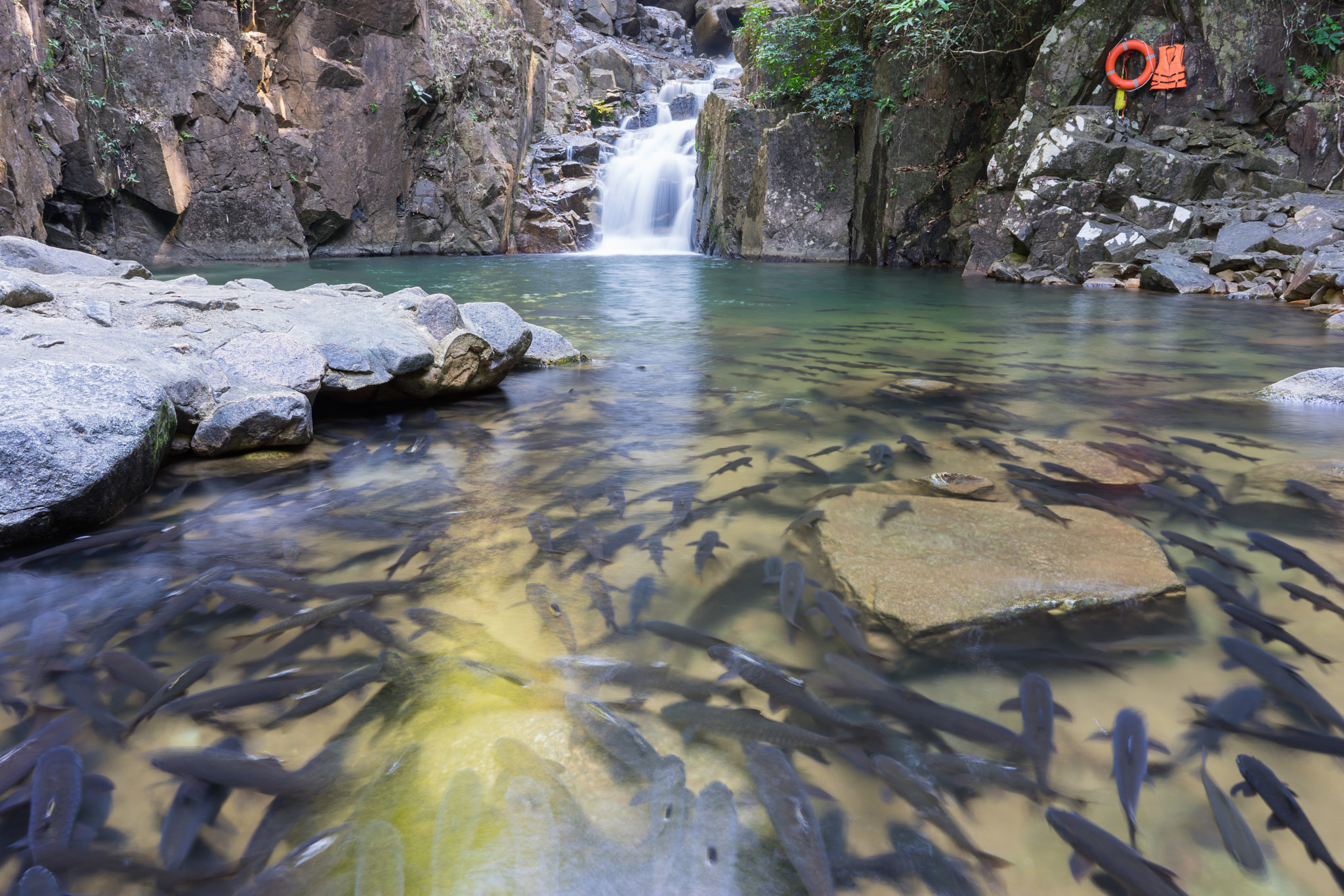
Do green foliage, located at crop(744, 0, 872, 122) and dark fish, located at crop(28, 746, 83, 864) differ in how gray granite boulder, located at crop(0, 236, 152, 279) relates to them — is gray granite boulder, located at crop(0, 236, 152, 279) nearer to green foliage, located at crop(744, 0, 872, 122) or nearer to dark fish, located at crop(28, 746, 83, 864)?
dark fish, located at crop(28, 746, 83, 864)

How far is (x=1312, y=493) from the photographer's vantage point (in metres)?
2.48

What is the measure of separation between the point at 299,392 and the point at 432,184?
17.7 m

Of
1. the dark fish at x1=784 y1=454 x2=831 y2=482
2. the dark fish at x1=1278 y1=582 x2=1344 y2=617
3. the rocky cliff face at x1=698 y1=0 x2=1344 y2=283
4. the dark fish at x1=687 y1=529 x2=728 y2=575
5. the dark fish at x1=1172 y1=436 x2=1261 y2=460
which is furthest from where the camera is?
the rocky cliff face at x1=698 y1=0 x2=1344 y2=283

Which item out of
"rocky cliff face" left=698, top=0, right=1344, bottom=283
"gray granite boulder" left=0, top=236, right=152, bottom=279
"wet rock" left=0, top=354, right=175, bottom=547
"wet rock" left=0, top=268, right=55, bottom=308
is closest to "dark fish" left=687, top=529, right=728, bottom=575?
"wet rock" left=0, top=354, right=175, bottom=547

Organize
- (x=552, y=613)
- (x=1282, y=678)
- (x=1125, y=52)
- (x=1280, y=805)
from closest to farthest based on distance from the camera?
(x=1280, y=805)
(x=1282, y=678)
(x=552, y=613)
(x=1125, y=52)

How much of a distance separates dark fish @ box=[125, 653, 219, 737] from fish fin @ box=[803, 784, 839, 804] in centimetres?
138

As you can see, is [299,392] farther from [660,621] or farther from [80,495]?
[660,621]

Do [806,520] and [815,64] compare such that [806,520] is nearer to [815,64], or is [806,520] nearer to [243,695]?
[243,695]

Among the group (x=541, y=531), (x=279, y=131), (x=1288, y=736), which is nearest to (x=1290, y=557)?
(x=1288, y=736)

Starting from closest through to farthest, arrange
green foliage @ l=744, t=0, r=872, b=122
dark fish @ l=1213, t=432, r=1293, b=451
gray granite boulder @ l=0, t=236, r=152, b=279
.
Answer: dark fish @ l=1213, t=432, r=1293, b=451 → gray granite boulder @ l=0, t=236, r=152, b=279 → green foliage @ l=744, t=0, r=872, b=122

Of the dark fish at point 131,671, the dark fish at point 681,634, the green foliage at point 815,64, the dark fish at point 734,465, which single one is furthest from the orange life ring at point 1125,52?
the dark fish at point 131,671

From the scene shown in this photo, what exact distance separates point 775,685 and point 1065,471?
1902 millimetres

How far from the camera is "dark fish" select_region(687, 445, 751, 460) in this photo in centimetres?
309

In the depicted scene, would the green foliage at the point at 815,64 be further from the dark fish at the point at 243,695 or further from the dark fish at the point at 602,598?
the dark fish at the point at 243,695
